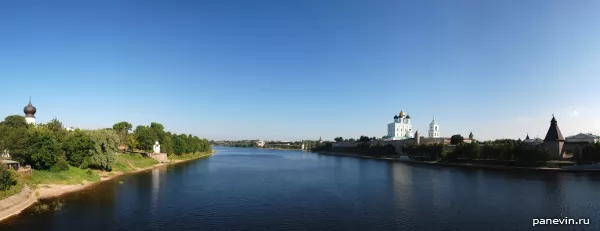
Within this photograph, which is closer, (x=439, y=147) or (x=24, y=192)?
(x=24, y=192)

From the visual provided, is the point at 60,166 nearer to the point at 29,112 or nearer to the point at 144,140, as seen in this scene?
the point at 144,140

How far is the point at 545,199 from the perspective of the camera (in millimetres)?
36250

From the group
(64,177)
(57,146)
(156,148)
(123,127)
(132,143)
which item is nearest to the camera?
(64,177)

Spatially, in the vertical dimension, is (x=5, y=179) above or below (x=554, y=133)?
below

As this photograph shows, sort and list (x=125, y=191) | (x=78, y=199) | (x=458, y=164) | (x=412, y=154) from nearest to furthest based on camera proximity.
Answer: (x=78, y=199), (x=125, y=191), (x=458, y=164), (x=412, y=154)

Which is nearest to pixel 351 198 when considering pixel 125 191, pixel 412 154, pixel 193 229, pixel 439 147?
pixel 193 229

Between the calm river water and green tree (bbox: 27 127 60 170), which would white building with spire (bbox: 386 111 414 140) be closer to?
the calm river water

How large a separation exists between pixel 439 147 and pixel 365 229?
78.1m

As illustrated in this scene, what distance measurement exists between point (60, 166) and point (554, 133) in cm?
8302

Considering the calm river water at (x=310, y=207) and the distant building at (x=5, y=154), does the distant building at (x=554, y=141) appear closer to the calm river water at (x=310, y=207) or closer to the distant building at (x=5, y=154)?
the calm river water at (x=310, y=207)

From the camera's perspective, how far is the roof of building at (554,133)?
2958 inches

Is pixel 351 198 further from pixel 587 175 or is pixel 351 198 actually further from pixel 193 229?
pixel 587 175

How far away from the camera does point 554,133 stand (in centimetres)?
7581

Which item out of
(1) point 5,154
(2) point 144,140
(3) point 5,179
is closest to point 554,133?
(2) point 144,140
